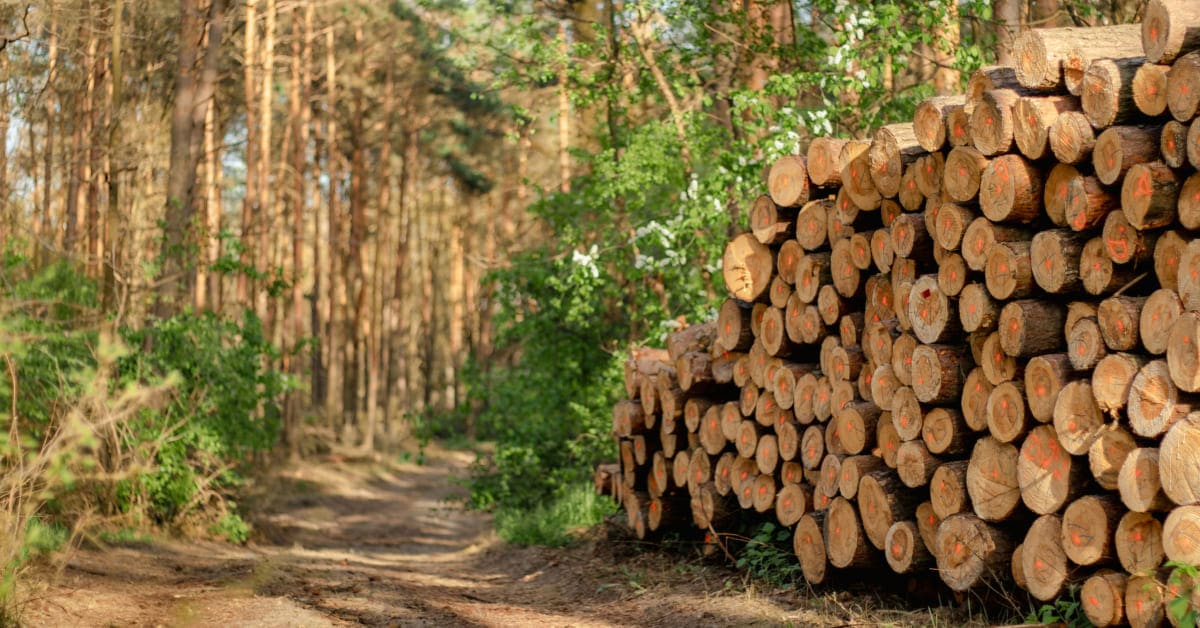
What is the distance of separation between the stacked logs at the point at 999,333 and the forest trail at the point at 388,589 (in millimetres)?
900

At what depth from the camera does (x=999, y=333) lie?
19.6ft

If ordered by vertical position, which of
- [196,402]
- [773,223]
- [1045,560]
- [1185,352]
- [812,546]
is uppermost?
[773,223]

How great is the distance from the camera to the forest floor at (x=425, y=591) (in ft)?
23.4

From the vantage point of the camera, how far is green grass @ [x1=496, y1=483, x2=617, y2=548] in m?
11.9

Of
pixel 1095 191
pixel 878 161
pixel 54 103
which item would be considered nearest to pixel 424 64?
pixel 54 103

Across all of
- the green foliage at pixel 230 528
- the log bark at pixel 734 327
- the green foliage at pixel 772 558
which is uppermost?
the log bark at pixel 734 327

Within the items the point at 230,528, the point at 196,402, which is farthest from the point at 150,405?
the point at 230,528

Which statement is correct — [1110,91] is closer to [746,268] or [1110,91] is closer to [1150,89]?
[1150,89]

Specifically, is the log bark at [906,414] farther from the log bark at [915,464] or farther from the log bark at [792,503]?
the log bark at [792,503]

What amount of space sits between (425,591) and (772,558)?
2766 mm

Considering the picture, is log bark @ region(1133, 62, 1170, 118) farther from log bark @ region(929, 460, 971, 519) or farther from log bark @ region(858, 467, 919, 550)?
log bark @ region(858, 467, 919, 550)

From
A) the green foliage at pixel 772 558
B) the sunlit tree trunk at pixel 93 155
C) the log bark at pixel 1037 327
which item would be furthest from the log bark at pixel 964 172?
the sunlit tree trunk at pixel 93 155

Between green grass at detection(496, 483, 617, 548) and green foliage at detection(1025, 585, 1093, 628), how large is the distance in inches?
248

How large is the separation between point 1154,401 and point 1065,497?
2.33 feet
